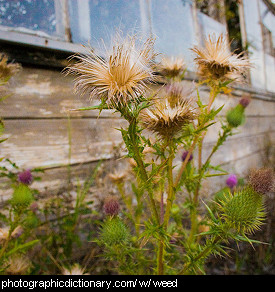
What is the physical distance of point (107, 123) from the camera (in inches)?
94.4

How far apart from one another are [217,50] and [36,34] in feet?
4.68

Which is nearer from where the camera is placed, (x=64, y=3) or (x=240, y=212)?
(x=240, y=212)

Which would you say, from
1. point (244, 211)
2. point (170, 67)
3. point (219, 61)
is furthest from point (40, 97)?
point (244, 211)

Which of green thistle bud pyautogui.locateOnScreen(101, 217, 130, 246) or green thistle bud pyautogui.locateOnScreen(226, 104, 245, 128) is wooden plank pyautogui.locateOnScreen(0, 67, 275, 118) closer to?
green thistle bud pyautogui.locateOnScreen(226, 104, 245, 128)

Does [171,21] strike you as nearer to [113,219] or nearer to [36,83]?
[36,83]

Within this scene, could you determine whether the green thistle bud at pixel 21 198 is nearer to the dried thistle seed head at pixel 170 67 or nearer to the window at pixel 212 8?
the dried thistle seed head at pixel 170 67

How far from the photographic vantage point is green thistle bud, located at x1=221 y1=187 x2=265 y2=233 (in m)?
0.99

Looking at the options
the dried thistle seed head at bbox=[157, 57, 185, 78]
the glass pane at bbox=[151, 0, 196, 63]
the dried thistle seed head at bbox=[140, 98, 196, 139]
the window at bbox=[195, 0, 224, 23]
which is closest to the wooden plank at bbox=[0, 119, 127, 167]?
the dried thistle seed head at bbox=[157, 57, 185, 78]

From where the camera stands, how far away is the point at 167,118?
2.97 feet

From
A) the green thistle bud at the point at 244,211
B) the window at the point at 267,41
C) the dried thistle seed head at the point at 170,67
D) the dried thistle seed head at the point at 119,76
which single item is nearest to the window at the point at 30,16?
the dried thistle seed head at the point at 170,67

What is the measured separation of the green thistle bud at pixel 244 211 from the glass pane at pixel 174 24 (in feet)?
6.91

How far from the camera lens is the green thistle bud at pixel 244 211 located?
99 centimetres

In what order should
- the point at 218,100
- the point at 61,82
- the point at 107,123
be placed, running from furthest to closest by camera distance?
the point at 218,100 → the point at 107,123 → the point at 61,82
